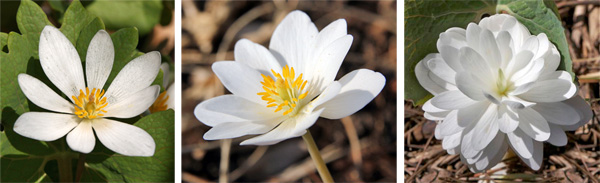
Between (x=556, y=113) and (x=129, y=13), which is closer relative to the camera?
(x=556, y=113)

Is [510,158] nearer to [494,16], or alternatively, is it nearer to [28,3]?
[494,16]

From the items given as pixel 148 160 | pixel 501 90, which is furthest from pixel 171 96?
pixel 501 90

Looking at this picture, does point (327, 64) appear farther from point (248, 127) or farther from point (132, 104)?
point (132, 104)

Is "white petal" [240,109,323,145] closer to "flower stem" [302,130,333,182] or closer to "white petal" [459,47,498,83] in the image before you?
"flower stem" [302,130,333,182]

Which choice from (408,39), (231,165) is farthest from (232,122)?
(408,39)

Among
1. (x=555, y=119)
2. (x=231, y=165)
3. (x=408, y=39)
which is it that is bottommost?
(x=231, y=165)

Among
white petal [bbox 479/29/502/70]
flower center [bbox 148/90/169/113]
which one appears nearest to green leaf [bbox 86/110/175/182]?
flower center [bbox 148/90/169/113]
